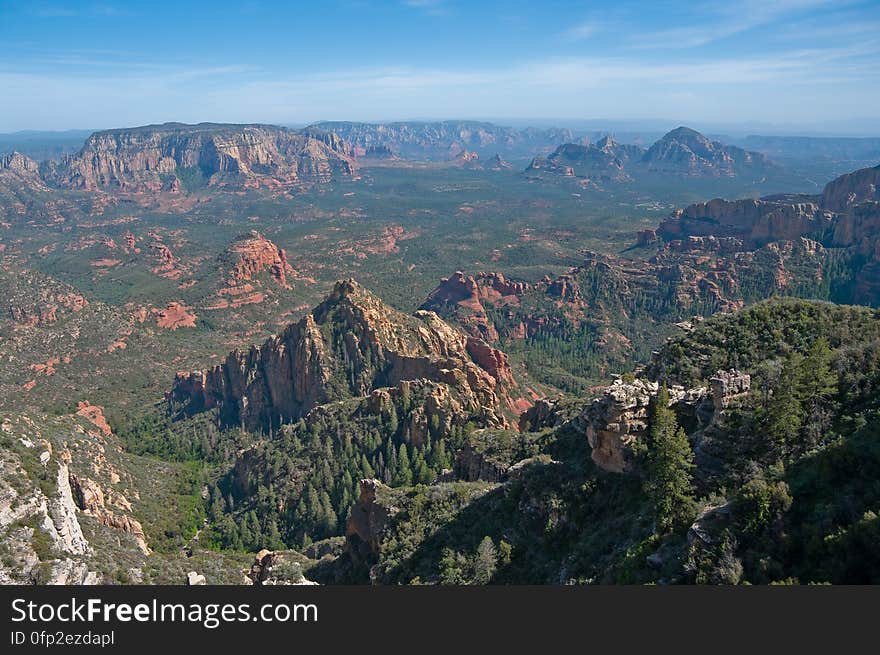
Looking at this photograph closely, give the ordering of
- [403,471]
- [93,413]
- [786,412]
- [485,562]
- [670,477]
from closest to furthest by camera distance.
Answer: [670,477]
[786,412]
[485,562]
[403,471]
[93,413]

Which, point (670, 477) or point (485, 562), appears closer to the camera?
point (670, 477)

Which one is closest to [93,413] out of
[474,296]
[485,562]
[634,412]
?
[485,562]

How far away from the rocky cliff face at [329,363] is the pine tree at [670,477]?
60126 mm

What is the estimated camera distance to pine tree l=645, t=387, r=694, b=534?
25547 millimetres

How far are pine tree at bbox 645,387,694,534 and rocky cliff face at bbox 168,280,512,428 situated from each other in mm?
60126

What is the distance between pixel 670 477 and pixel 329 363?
80.2m

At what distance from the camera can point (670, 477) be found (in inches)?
1063

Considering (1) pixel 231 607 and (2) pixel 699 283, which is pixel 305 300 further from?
(1) pixel 231 607

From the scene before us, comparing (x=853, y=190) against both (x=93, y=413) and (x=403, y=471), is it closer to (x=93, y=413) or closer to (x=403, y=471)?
(x=403, y=471)

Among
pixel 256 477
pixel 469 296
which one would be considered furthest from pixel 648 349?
pixel 256 477

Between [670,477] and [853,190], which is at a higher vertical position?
[853,190]

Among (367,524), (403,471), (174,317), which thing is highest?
(367,524)

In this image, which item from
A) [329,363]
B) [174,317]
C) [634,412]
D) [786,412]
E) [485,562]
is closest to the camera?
[786,412]

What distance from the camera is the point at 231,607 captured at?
1600 cm
